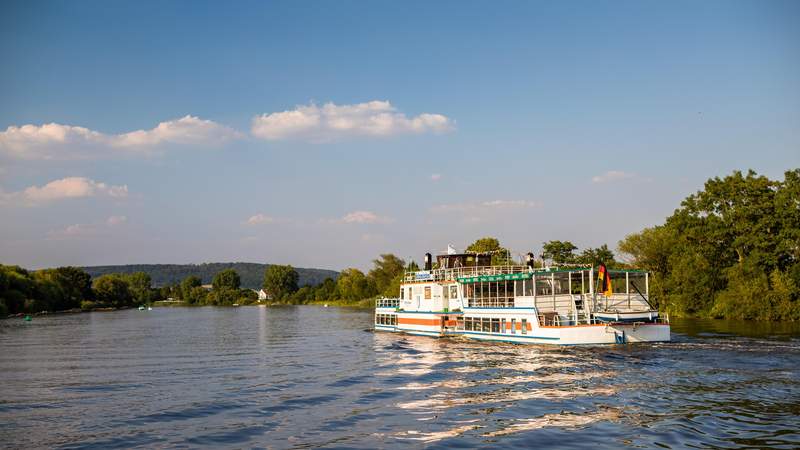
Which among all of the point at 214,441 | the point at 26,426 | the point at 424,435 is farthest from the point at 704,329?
the point at 26,426

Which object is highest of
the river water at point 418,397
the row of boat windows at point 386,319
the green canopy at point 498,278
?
the green canopy at point 498,278

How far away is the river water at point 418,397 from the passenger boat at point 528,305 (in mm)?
1456

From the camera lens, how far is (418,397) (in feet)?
107

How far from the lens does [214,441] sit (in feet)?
79.2

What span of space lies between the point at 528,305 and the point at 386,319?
25286 millimetres

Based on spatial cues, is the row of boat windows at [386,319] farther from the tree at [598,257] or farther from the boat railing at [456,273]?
the tree at [598,257]

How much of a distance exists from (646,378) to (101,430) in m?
26.8

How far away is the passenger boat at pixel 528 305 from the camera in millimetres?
47844

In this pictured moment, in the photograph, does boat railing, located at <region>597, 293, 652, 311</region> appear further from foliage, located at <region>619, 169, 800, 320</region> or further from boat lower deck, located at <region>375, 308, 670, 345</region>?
foliage, located at <region>619, 169, 800, 320</region>

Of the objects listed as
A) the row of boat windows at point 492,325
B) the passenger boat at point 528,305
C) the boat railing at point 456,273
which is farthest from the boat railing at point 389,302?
the row of boat windows at point 492,325

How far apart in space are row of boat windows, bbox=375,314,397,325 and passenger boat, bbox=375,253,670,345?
236cm

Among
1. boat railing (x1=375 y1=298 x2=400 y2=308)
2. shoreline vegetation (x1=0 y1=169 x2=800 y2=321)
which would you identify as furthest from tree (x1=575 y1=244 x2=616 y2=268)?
boat railing (x1=375 y1=298 x2=400 y2=308)

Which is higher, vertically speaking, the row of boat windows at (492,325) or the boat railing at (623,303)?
the boat railing at (623,303)

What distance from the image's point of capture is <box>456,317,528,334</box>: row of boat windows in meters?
53.1
